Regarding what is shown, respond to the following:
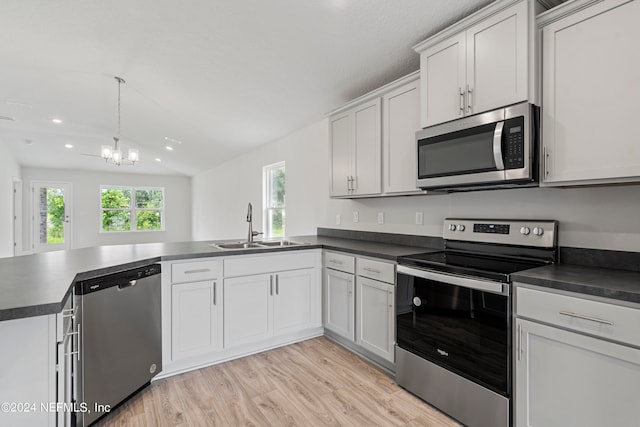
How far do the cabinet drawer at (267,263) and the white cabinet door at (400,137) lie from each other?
0.95m

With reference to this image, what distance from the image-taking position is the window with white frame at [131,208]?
9.38 meters

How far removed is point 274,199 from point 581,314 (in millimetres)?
4477

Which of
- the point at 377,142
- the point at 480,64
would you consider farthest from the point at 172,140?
the point at 480,64

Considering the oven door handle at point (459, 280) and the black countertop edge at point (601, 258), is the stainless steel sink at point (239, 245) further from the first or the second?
the black countertop edge at point (601, 258)

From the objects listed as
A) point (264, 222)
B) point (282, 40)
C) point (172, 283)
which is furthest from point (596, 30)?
point (264, 222)

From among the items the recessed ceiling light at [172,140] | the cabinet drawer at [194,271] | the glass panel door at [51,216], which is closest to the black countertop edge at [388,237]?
the cabinet drawer at [194,271]

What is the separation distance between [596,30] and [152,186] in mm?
10758

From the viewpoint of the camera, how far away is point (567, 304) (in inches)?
54.1

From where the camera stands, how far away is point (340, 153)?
10.4 feet

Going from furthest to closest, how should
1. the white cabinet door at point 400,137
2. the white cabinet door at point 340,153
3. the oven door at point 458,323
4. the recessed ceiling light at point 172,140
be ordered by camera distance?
the recessed ceiling light at point 172,140 → the white cabinet door at point 340,153 → the white cabinet door at point 400,137 → the oven door at point 458,323

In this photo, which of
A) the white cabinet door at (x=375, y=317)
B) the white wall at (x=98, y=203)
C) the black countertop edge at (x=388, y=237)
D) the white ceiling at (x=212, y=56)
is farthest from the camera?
the white wall at (x=98, y=203)

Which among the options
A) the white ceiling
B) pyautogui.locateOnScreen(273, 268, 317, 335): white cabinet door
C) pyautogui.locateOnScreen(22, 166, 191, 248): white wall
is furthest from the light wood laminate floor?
pyautogui.locateOnScreen(22, 166, 191, 248): white wall

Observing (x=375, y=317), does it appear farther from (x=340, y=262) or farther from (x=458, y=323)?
(x=458, y=323)

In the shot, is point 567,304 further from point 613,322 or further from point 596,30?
point 596,30
